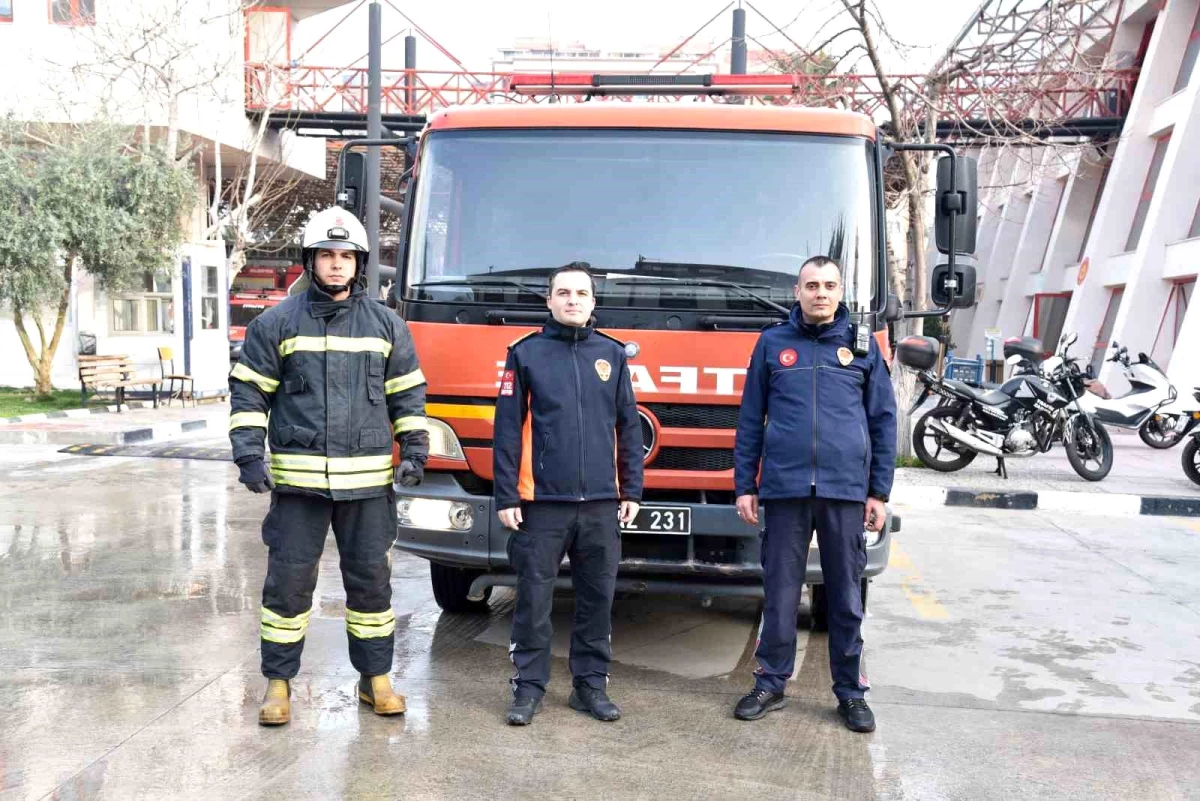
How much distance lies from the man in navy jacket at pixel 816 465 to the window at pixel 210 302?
61.8 ft

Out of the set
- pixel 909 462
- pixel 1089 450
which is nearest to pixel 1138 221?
pixel 1089 450

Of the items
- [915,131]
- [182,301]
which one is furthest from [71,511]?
[182,301]

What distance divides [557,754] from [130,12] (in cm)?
2009

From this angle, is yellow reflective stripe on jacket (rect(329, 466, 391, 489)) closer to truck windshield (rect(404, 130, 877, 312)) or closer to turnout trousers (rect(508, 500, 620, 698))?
turnout trousers (rect(508, 500, 620, 698))

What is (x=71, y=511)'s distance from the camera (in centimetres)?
960

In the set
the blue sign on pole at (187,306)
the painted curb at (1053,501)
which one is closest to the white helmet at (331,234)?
the painted curb at (1053,501)

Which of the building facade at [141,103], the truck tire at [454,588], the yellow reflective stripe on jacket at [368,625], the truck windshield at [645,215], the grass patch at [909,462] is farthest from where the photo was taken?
the building facade at [141,103]

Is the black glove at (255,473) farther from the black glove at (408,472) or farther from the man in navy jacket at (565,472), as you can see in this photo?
the man in navy jacket at (565,472)

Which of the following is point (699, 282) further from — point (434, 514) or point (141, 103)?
point (141, 103)

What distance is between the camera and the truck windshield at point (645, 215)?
5.38 meters

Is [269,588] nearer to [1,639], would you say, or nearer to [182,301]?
[1,639]

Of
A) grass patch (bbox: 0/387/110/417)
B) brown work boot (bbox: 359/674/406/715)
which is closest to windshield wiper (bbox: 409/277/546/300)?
brown work boot (bbox: 359/674/406/715)

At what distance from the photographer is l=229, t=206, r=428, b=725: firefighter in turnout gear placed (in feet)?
14.7

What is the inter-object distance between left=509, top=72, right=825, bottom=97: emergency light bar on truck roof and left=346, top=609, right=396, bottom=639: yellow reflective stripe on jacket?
351 cm
